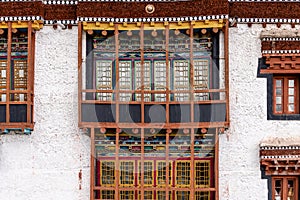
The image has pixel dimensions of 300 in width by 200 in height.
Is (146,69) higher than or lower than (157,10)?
lower

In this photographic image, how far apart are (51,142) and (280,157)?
Answer: 18.5 feet

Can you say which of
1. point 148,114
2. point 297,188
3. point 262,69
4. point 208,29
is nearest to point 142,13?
point 208,29

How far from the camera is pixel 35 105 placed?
448 inches

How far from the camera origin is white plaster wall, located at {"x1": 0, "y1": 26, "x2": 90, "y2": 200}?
1133 centimetres

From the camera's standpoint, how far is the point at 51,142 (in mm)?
11367

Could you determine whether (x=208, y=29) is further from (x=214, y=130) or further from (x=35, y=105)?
(x=35, y=105)

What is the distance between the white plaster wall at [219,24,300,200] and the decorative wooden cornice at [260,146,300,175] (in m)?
0.34

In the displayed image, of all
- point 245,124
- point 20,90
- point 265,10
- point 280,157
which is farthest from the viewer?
point 245,124

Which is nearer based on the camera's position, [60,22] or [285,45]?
[285,45]

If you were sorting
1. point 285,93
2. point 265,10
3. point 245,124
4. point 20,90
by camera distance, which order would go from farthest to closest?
point 285,93 → point 245,124 → point 265,10 → point 20,90

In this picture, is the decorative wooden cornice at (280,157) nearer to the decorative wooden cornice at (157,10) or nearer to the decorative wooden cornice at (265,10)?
the decorative wooden cornice at (157,10)

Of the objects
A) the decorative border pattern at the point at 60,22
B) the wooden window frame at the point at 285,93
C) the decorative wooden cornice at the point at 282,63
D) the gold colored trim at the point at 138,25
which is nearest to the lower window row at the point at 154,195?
the wooden window frame at the point at 285,93

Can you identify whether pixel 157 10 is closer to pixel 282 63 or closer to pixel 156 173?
pixel 282 63

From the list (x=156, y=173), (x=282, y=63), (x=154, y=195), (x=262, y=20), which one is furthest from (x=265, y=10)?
(x=154, y=195)
